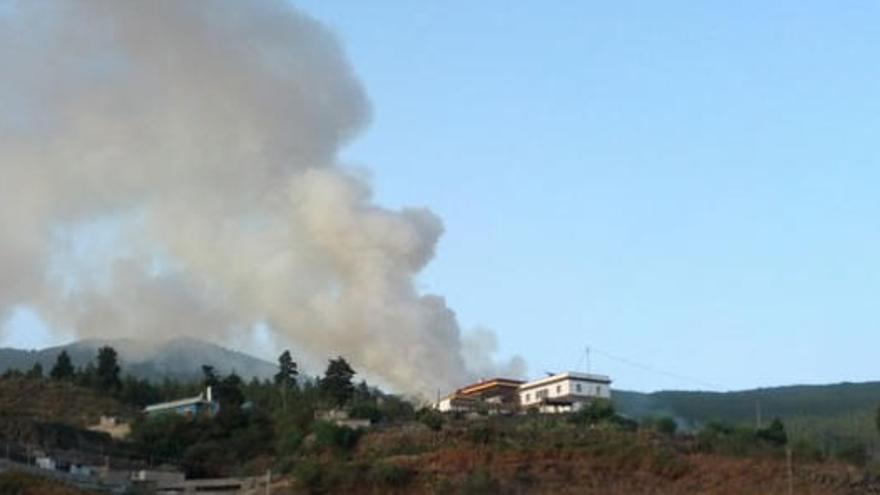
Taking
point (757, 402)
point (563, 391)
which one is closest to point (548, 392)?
point (563, 391)

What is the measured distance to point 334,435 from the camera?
4928cm

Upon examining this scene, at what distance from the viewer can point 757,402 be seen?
10262 centimetres

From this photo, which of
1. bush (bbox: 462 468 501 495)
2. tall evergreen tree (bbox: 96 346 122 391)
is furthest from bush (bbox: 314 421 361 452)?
tall evergreen tree (bbox: 96 346 122 391)

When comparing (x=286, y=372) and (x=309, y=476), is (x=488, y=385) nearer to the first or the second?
(x=286, y=372)

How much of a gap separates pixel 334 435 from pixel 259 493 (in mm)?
4752

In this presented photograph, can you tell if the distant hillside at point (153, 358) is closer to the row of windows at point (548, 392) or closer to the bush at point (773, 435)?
the row of windows at point (548, 392)

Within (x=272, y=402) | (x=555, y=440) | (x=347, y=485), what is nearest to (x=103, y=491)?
(x=347, y=485)

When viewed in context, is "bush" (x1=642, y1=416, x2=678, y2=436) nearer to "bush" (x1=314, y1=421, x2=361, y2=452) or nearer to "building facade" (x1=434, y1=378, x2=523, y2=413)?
"building facade" (x1=434, y1=378, x2=523, y2=413)

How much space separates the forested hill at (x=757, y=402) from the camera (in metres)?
96.5

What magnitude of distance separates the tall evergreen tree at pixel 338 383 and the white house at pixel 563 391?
869cm

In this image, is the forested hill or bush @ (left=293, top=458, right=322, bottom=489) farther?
the forested hill

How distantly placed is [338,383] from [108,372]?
13.5m

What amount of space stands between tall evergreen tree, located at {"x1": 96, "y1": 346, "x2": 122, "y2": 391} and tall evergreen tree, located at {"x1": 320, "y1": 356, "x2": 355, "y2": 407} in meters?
11.7

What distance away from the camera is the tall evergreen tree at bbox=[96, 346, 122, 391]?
6919 cm
